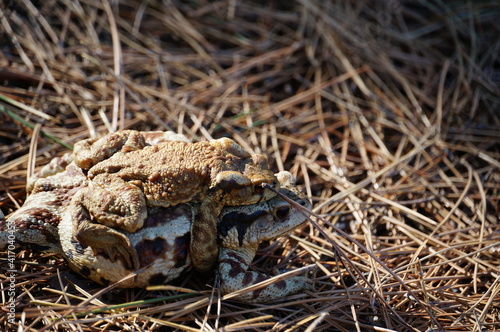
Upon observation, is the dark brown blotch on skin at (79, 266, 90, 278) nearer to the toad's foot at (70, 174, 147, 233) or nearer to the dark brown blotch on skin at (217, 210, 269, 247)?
the toad's foot at (70, 174, 147, 233)

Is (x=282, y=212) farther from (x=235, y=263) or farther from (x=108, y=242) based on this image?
(x=108, y=242)

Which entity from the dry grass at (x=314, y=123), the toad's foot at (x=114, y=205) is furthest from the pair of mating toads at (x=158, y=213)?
the dry grass at (x=314, y=123)

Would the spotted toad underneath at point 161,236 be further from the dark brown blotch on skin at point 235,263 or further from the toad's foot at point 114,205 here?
the toad's foot at point 114,205

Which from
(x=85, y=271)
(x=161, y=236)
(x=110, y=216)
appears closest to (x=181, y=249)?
(x=161, y=236)

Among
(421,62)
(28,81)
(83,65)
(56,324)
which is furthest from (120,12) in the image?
(56,324)

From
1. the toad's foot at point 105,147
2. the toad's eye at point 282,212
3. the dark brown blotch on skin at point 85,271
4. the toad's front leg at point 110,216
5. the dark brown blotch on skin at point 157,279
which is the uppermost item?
the toad's foot at point 105,147

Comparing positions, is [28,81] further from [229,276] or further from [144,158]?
[229,276]

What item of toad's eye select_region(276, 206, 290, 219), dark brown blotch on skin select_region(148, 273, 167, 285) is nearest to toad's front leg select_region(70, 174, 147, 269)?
dark brown blotch on skin select_region(148, 273, 167, 285)
